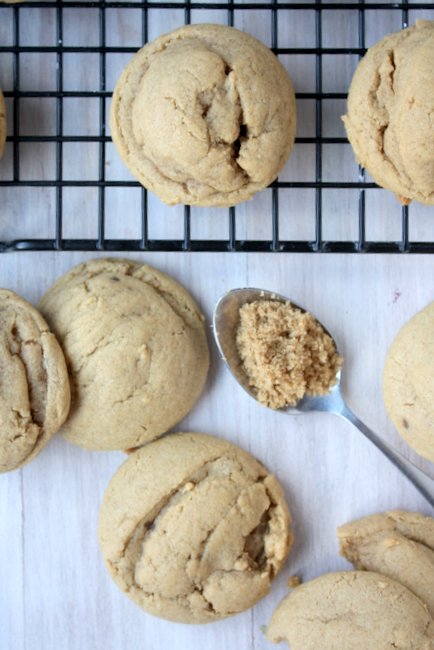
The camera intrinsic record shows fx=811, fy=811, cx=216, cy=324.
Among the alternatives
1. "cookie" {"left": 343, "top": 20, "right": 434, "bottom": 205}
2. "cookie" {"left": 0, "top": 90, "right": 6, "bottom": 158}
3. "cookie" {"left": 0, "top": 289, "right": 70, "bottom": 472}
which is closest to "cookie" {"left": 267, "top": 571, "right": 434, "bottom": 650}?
"cookie" {"left": 0, "top": 289, "right": 70, "bottom": 472}

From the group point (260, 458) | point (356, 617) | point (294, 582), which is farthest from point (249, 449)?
point (356, 617)

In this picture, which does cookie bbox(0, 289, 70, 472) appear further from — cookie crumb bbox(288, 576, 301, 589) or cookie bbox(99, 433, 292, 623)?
cookie crumb bbox(288, 576, 301, 589)

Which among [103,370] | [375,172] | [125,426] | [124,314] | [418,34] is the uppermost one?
[418,34]

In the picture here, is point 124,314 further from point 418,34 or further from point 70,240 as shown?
point 418,34

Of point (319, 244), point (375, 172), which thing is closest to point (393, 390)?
point (319, 244)

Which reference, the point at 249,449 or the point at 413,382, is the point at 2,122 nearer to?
the point at 249,449
